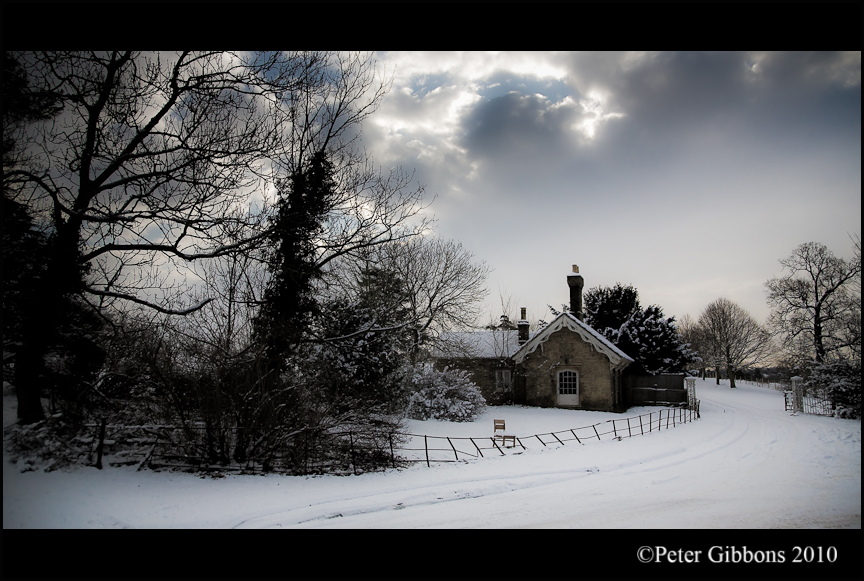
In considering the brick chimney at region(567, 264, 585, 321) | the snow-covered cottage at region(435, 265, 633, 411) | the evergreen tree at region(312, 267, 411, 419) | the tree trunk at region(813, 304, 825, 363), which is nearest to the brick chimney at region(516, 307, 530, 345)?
the snow-covered cottage at region(435, 265, 633, 411)

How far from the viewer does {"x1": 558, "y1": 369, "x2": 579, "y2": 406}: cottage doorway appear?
22094 millimetres

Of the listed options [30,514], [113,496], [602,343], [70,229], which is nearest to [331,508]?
[113,496]

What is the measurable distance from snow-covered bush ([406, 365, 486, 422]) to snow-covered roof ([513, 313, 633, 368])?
5983 mm

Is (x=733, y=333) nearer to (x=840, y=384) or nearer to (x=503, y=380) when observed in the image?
(x=503, y=380)

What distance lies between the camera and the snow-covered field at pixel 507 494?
3867 millimetres

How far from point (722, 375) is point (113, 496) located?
43.8m

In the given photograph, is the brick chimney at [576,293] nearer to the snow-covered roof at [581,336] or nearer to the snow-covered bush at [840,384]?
the snow-covered roof at [581,336]

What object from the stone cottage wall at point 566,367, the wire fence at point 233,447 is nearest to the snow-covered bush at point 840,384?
the wire fence at point 233,447

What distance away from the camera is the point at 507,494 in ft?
21.8

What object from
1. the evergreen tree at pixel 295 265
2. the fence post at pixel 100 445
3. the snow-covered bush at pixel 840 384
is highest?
the evergreen tree at pixel 295 265

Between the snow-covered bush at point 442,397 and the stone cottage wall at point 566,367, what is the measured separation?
5667 mm
